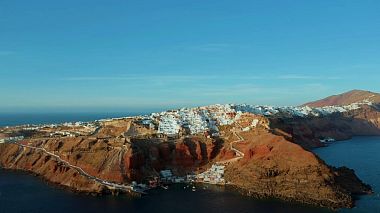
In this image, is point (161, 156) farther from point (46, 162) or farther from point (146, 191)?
point (46, 162)

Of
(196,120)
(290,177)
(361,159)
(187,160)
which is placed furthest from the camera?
(196,120)

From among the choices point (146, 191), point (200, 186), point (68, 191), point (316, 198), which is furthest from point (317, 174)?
point (68, 191)

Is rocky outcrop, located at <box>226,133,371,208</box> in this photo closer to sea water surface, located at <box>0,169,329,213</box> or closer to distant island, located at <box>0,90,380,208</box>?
distant island, located at <box>0,90,380,208</box>

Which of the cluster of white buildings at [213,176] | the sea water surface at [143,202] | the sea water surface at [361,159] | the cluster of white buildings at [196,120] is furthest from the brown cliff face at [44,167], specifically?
the sea water surface at [361,159]

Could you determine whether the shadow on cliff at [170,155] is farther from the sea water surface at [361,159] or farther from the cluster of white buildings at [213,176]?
the sea water surface at [361,159]

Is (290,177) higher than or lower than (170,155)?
lower

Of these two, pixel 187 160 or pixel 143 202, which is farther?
pixel 187 160

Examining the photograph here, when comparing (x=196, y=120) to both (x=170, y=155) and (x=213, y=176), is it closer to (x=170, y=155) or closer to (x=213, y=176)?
(x=170, y=155)

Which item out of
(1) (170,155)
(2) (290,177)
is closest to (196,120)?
(1) (170,155)
